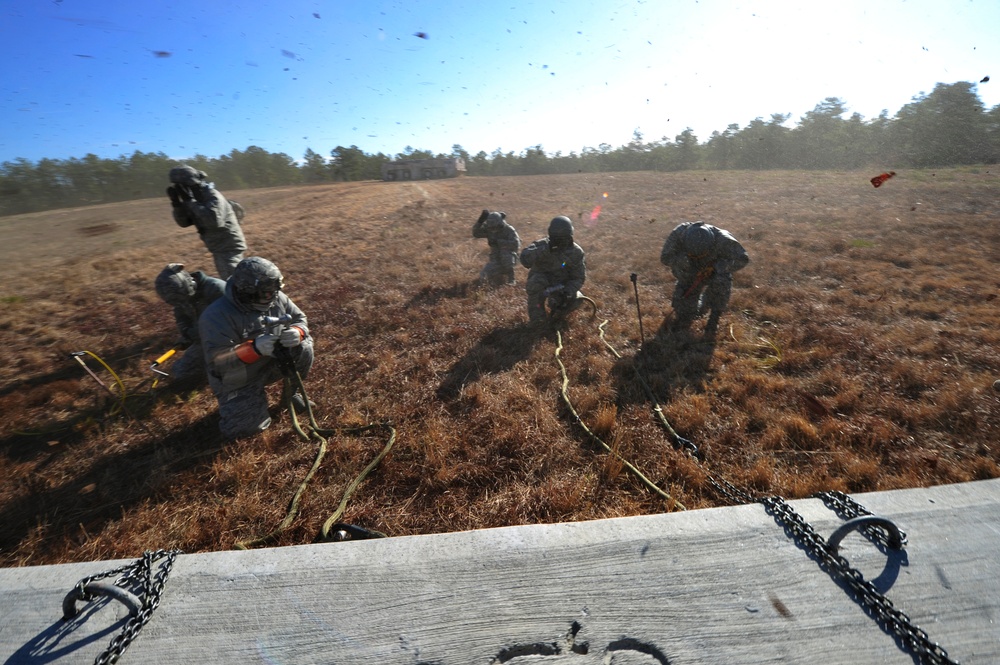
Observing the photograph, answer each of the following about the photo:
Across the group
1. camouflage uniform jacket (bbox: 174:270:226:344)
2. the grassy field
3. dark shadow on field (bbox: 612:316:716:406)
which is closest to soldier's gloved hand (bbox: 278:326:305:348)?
the grassy field

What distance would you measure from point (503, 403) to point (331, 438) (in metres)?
1.61

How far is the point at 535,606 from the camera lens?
1.77m

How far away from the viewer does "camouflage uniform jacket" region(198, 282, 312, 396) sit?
3393 millimetres

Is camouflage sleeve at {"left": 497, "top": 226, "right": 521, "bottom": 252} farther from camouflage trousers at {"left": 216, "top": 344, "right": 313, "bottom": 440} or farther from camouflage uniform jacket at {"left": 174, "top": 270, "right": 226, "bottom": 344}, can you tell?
camouflage trousers at {"left": 216, "top": 344, "right": 313, "bottom": 440}

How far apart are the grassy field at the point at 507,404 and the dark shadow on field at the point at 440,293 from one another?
69 mm

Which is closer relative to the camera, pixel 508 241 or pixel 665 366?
pixel 665 366

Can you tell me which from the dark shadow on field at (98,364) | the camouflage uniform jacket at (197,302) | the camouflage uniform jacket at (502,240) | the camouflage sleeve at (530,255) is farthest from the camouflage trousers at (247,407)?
the camouflage uniform jacket at (502,240)

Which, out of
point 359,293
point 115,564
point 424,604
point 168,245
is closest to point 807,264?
point 359,293

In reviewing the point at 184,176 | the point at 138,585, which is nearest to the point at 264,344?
the point at 138,585

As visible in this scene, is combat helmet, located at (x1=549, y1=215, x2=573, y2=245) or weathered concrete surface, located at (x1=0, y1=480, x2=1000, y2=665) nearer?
weathered concrete surface, located at (x1=0, y1=480, x2=1000, y2=665)

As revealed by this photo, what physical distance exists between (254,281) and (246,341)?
0.52 meters

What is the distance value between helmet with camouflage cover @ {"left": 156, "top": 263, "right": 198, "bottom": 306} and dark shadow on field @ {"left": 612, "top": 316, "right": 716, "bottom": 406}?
5209 millimetres

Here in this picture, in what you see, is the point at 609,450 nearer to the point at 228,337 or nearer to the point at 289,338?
the point at 289,338

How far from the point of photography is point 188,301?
509 centimetres
